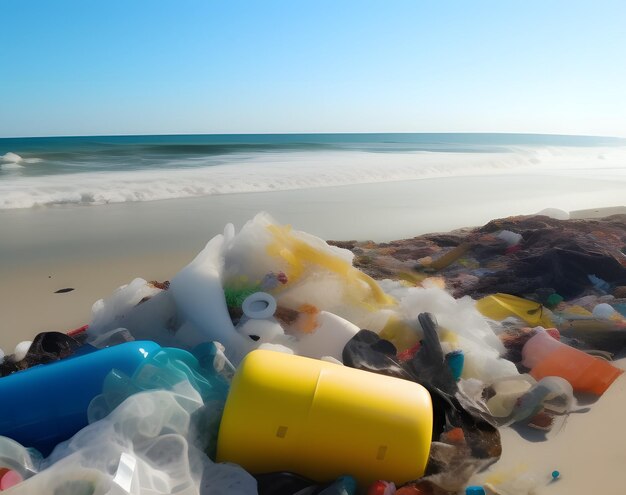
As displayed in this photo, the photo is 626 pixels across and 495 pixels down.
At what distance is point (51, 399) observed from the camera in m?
2.20

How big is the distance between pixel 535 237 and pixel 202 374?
13.6 feet

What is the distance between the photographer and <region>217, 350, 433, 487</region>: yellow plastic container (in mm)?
1963

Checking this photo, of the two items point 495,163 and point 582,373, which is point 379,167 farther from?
point 582,373

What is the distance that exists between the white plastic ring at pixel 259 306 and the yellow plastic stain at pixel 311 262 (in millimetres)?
286

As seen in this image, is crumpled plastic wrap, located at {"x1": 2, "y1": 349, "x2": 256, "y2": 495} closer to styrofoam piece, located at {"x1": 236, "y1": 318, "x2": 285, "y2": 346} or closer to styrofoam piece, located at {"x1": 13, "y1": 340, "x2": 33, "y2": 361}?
styrofoam piece, located at {"x1": 236, "y1": 318, "x2": 285, "y2": 346}

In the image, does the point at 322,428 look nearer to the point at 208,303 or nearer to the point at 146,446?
the point at 146,446

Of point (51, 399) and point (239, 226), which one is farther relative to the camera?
point (239, 226)

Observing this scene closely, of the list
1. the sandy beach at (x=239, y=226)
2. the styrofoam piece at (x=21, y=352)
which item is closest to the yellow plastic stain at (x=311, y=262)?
the sandy beach at (x=239, y=226)

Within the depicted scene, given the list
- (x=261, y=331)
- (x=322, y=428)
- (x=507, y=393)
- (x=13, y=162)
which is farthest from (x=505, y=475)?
(x=13, y=162)

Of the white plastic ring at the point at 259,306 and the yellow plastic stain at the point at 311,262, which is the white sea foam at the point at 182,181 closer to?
the yellow plastic stain at the point at 311,262

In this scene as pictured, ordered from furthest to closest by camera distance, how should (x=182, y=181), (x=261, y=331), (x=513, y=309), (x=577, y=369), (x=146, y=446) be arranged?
1. (x=182, y=181)
2. (x=513, y=309)
3. (x=261, y=331)
4. (x=577, y=369)
5. (x=146, y=446)

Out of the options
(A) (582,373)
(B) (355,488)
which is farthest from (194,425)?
(A) (582,373)

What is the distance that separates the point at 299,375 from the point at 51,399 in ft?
3.34

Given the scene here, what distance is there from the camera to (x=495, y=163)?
73.2 ft
